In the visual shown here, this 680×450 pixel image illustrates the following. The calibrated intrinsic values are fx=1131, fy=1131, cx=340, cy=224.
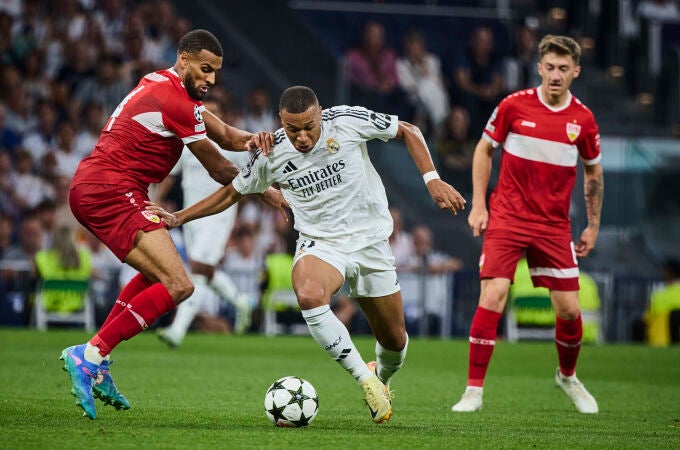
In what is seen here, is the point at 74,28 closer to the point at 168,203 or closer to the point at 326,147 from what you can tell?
the point at 168,203

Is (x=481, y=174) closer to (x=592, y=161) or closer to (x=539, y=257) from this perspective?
(x=539, y=257)

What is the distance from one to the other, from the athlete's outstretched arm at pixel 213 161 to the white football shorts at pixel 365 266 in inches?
25.2

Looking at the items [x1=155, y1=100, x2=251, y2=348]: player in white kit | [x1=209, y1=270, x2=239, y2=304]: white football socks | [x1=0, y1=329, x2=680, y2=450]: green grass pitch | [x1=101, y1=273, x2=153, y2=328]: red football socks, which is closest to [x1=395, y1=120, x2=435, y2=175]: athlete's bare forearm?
[x1=0, y1=329, x2=680, y2=450]: green grass pitch

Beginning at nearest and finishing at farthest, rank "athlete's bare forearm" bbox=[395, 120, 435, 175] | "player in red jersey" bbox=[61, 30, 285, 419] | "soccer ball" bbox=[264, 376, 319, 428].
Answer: "soccer ball" bbox=[264, 376, 319, 428]
"player in red jersey" bbox=[61, 30, 285, 419]
"athlete's bare forearm" bbox=[395, 120, 435, 175]

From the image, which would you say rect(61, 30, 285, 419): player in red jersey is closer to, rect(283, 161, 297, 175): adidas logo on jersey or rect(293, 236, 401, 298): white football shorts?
rect(283, 161, 297, 175): adidas logo on jersey

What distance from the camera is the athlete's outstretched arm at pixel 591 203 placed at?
8.67 m

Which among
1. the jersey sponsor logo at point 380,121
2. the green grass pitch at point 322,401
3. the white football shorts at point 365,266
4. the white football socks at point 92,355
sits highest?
the jersey sponsor logo at point 380,121

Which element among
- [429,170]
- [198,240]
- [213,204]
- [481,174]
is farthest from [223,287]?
[429,170]

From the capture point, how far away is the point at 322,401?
847cm

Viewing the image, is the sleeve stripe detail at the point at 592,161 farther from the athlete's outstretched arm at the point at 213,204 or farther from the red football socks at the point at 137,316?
the red football socks at the point at 137,316

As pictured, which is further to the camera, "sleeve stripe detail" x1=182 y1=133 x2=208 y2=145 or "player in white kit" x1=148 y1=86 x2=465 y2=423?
"player in white kit" x1=148 y1=86 x2=465 y2=423

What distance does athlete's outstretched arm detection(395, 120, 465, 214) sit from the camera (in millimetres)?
7016

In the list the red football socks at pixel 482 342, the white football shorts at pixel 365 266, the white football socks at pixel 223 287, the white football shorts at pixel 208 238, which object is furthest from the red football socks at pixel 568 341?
the white football socks at pixel 223 287

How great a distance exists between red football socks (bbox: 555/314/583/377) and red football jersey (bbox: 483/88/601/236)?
0.71m
